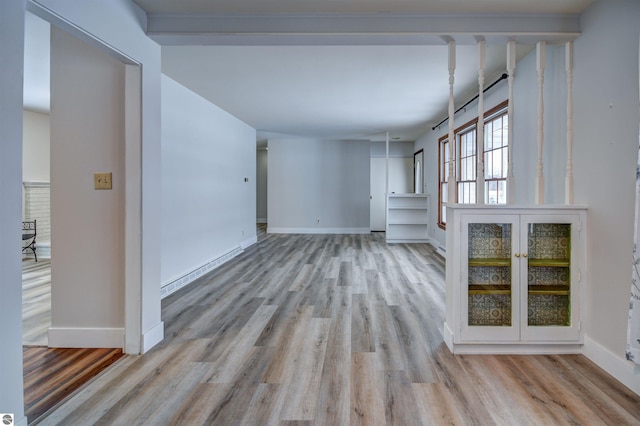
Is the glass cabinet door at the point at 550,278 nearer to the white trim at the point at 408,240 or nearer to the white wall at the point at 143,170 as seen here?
the white wall at the point at 143,170

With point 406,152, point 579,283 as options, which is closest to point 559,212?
point 579,283

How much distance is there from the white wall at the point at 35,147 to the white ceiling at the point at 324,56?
78cm

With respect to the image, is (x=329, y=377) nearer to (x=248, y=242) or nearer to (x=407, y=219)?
(x=248, y=242)

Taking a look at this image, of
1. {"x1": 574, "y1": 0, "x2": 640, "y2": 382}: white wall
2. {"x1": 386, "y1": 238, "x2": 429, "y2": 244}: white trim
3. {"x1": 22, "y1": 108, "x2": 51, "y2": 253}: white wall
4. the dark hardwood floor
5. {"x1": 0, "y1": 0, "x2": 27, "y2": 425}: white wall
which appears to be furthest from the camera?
{"x1": 386, "y1": 238, "x2": 429, "y2": 244}: white trim

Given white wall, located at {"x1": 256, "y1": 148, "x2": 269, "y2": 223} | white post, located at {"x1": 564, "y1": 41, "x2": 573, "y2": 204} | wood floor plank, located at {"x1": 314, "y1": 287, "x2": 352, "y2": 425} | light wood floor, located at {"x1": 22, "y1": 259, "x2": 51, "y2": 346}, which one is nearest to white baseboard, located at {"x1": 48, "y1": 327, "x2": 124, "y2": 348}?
light wood floor, located at {"x1": 22, "y1": 259, "x2": 51, "y2": 346}

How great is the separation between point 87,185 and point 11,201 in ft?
3.72

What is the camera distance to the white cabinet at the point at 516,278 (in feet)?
7.76

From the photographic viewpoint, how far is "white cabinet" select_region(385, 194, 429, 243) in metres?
7.50

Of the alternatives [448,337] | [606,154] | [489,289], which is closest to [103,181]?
[448,337]

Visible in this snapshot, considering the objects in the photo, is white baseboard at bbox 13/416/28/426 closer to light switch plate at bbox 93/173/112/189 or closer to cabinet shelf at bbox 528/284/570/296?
light switch plate at bbox 93/173/112/189

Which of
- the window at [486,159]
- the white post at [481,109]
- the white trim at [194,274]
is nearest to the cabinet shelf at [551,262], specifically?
the white post at [481,109]

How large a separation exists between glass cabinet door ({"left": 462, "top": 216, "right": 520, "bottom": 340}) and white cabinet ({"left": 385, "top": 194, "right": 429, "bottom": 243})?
503 centimetres

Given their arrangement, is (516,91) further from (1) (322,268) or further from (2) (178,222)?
(2) (178,222)

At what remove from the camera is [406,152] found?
31.2ft
